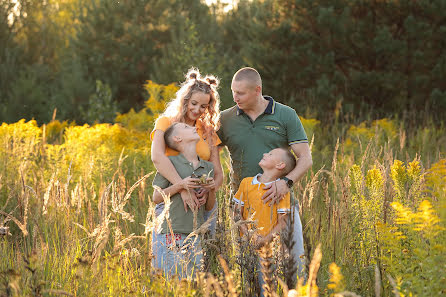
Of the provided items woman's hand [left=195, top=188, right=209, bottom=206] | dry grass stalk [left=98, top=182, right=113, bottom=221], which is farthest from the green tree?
dry grass stalk [left=98, top=182, right=113, bottom=221]

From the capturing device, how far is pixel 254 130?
375 centimetres

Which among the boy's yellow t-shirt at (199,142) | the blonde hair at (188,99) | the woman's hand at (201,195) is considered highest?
the blonde hair at (188,99)

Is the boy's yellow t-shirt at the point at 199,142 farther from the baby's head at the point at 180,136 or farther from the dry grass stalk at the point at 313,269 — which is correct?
the dry grass stalk at the point at 313,269

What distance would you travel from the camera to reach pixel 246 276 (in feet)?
8.39

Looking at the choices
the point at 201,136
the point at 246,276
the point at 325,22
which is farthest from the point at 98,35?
the point at 246,276

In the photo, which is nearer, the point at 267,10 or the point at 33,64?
the point at 267,10

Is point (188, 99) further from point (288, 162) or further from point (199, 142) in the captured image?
point (288, 162)

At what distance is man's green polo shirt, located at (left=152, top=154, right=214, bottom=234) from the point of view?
327 cm

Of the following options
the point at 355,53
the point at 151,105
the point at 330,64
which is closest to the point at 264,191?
the point at 151,105

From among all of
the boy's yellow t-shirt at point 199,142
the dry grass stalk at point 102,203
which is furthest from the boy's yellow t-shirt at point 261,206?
the dry grass stalk at point 102,203

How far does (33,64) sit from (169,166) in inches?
838

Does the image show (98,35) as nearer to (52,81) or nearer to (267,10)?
(52,81)

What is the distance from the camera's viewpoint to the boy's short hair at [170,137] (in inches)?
136

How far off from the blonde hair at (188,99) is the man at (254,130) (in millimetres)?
164
